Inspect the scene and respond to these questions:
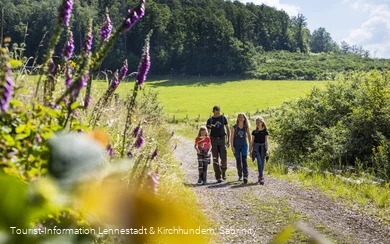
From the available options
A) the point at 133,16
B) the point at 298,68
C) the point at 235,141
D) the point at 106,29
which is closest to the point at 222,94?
the point at 298,68

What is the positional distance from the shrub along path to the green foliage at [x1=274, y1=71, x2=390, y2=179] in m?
2.62

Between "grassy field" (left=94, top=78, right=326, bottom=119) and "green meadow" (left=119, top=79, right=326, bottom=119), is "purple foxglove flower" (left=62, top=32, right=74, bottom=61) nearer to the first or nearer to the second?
"green meadow" (left=119, top=79, right=326, bottom=119)

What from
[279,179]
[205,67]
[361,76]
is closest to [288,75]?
[205,67]

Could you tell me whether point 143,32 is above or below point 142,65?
above

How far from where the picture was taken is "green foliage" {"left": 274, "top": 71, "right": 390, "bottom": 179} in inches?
440

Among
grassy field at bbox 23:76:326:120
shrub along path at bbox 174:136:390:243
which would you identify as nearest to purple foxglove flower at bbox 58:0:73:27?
shrub along path at bbox 174:136:390:243

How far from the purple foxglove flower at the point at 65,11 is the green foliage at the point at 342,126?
908cm

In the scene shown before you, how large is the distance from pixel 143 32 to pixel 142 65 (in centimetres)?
7679

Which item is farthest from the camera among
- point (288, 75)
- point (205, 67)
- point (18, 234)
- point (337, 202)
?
point (205, 67)

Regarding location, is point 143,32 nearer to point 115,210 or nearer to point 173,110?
point 173,110

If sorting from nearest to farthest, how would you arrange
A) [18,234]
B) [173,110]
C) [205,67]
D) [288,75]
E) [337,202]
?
[18,234] → [337,202] → [173,110] → [288,75] → [205,67]

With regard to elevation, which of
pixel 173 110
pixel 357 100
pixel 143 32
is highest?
pixel 143 32

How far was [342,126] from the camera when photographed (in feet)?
40.8

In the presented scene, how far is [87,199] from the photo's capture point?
0.36 metres
